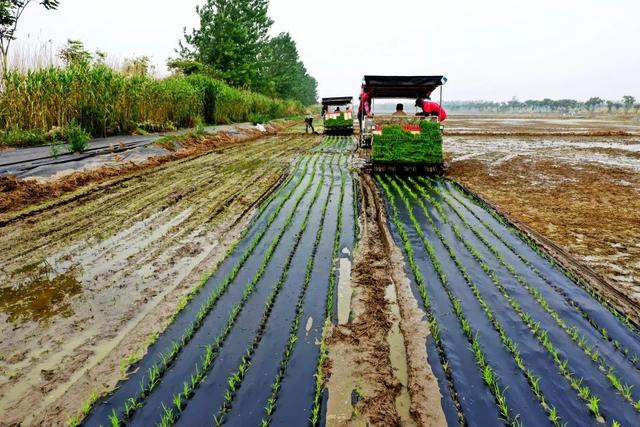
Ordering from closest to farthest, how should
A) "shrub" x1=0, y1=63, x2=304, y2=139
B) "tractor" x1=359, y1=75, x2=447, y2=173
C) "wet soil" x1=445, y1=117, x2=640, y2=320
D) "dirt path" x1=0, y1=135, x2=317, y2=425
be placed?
"dirt path" x1=0, y1=135, x2=317, y2=425, "wet soil" x1=445, y1=117, x2=640, y2=320, "tractor" x1=359, y1=75, x2=447, y2=173, "shrub" x1=0, y1=63, x2=304, y2=139

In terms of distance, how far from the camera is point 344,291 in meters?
3.78

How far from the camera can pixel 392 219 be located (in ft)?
20.0

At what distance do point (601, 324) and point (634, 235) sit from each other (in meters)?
2.93

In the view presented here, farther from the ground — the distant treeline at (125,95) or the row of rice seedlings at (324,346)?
the distant treeline at (125,95)

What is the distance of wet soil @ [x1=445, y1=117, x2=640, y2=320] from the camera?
15.1 feet

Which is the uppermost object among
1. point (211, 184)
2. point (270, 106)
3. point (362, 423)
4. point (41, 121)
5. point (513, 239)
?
point (270, 106)

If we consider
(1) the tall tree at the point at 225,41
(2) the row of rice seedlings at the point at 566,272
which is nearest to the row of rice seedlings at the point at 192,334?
(2) the row of rice seedlings at the point at 566,272

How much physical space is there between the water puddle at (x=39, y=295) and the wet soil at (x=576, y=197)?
5120mm

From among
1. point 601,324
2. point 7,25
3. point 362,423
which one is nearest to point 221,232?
point 362,423

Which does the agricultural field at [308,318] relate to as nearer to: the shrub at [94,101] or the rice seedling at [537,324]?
the rice seedling at [537,324]

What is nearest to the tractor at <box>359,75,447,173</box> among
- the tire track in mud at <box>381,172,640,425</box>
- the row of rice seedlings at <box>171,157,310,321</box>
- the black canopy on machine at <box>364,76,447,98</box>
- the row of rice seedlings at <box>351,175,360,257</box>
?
the black canopy on machine at <box>364,76,447,98</box>

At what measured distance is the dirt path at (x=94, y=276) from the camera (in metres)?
2.56

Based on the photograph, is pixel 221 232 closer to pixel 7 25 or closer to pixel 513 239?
pixel 513 239

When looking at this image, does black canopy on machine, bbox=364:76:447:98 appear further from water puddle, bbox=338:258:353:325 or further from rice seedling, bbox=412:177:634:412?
water puddle, bbox=338:258:353:325
